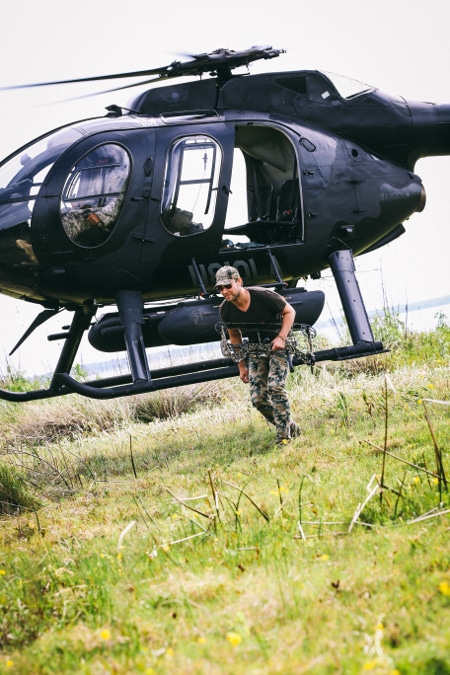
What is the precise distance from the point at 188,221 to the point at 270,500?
3.35m

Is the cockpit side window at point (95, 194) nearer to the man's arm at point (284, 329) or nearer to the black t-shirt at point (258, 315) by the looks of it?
the black t-shirt at point (258, 315)

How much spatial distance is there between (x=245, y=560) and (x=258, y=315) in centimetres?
320

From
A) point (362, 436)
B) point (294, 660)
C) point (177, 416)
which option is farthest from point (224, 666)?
point (177, 416)

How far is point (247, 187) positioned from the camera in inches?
356

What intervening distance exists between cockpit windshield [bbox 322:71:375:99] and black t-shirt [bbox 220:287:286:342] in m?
2.82

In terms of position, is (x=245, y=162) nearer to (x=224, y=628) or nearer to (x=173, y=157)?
(x=173, y=157)

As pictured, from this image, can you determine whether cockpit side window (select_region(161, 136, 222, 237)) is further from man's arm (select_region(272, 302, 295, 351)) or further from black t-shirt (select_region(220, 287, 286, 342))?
man's arm (select_region(272, 302, 295, 351))

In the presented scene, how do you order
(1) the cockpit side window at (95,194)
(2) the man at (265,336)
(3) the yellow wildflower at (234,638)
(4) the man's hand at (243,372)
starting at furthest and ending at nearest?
(4) the man's hand at (243,372), (1) the cockpit side window at (95,194), (2) the man at (265,336), (3) the yellow wildflower at (234,638)

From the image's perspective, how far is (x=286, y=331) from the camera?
22.2 feet

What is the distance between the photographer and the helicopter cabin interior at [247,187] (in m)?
7.40

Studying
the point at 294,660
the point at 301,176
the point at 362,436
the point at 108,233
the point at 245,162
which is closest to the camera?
the point at 294,660

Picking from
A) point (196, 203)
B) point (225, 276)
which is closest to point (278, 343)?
point (225, 276)

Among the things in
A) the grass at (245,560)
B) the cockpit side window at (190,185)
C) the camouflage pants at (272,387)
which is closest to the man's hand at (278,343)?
the camouflage pants at (272,387)

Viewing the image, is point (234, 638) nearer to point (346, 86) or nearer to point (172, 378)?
point (172, 378)
